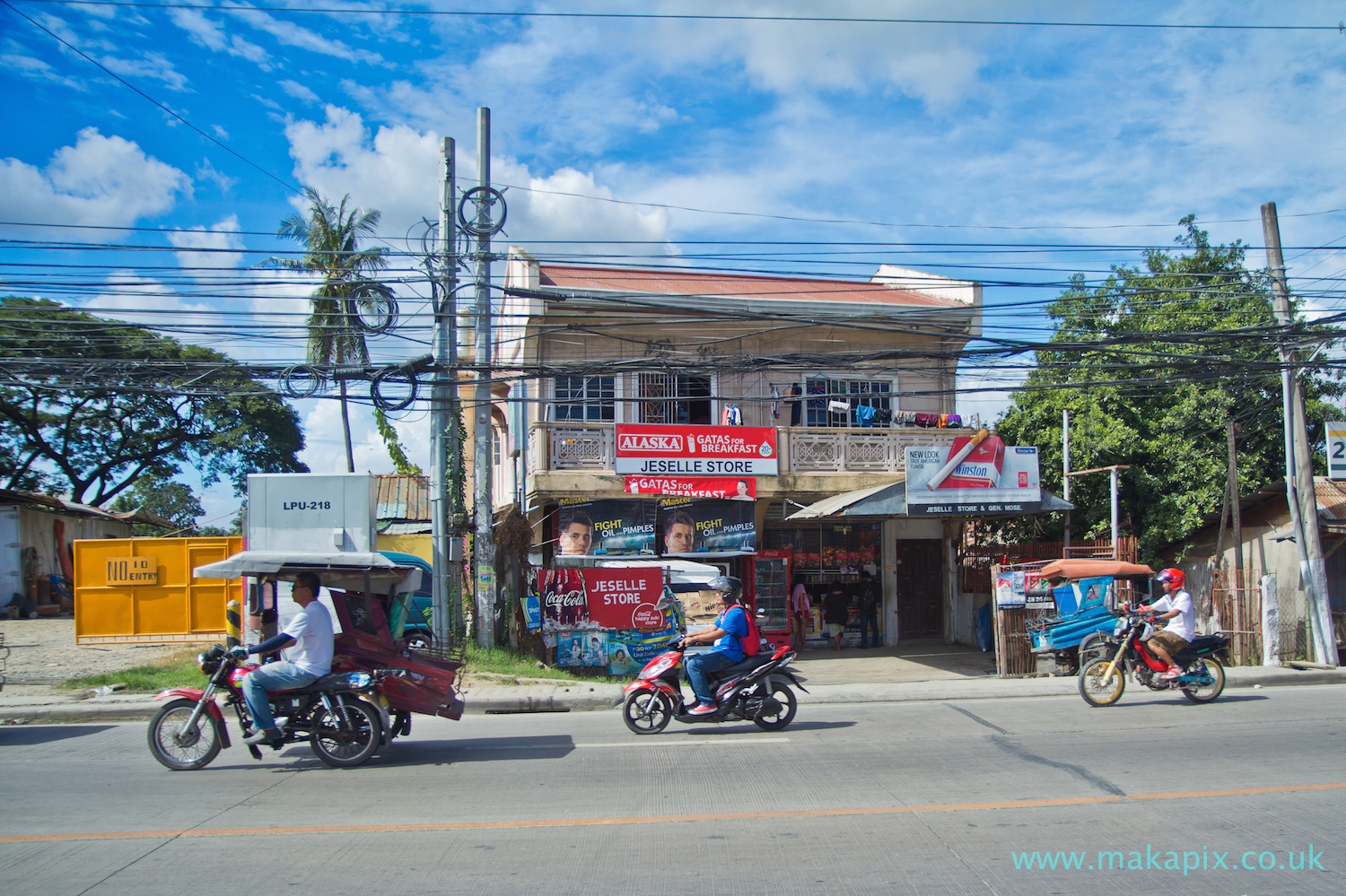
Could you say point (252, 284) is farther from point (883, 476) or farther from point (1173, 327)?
point (1173, 327)

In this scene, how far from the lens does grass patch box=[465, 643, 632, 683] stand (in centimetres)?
1423

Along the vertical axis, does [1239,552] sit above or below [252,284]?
below

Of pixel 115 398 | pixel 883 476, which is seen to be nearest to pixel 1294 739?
pixel 883 476

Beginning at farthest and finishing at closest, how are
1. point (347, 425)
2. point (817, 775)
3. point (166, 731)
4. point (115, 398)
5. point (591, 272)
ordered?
point (115, 398) < point (347, 425) < point (591, 272) < point (166, 731) < point (817, 775)

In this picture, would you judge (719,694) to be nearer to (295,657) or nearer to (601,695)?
(601,695)

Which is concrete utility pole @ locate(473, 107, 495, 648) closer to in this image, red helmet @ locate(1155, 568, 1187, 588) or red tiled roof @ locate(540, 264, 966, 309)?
red tiled roof @ locate(540, 264, 966, 309)

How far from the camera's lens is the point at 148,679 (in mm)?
13688

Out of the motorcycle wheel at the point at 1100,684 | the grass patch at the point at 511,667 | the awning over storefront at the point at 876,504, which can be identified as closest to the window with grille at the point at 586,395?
the awning over storefront at the point at 876,504

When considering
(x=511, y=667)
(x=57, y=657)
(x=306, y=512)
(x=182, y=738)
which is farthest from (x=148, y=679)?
(x=182, y=738)

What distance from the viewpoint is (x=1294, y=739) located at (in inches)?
353

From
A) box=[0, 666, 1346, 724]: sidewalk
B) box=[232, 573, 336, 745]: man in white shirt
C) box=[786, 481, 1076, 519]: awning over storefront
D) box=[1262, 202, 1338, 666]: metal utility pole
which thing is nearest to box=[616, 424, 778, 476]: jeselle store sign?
box=[786, 481, 1076, 519]: awning over storefront

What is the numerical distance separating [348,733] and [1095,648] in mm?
9113

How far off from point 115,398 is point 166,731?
33826 millimetres

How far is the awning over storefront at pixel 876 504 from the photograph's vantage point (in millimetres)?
16047
